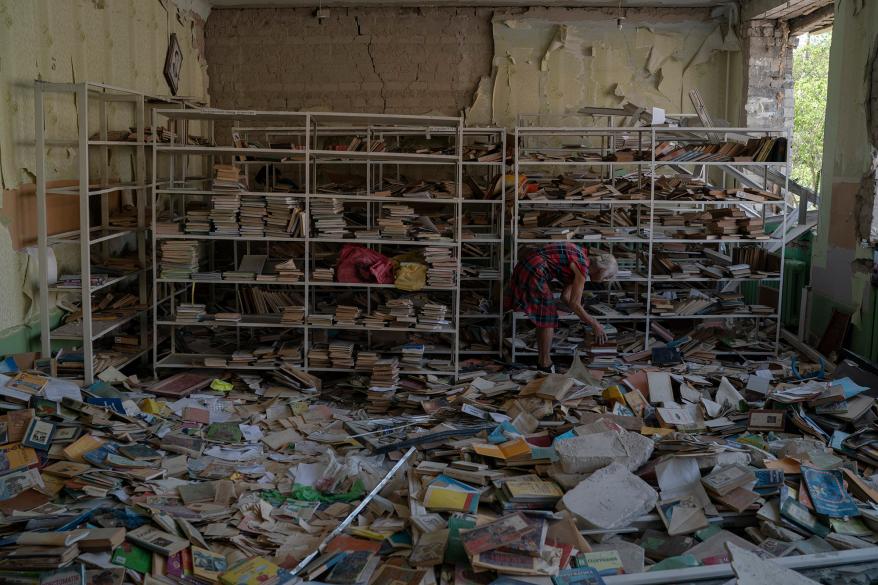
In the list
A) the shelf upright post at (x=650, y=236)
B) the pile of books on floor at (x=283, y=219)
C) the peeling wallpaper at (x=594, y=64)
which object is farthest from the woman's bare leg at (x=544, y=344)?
→ the peeling wallpaper at (x=594, y=64)

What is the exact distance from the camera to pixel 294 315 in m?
7.39

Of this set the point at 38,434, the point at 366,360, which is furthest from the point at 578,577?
the point at 366,360

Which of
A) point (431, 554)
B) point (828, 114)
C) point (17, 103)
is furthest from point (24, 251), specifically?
point (828, 114)

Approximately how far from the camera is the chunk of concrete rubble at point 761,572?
362 cm

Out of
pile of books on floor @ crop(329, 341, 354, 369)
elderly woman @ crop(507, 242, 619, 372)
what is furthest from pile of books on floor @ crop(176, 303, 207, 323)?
elderly woman @ crop(507, 242, 619, 372)

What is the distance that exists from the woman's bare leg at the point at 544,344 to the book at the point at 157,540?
4.15m

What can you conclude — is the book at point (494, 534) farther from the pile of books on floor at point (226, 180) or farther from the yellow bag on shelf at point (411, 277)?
the pile of books on floor at point (226, 180)

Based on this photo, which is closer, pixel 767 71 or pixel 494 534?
pixel 494 534

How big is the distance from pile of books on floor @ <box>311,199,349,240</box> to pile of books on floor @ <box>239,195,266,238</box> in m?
0.44

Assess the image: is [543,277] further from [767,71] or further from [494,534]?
[767,71]

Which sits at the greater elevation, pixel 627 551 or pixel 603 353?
pixel 603 353

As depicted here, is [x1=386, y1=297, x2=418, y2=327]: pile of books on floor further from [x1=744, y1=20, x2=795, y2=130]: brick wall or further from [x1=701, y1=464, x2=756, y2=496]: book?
[x1=744, y1=20, x2=795, y2=130]: brick wall

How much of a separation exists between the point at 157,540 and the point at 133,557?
166mm

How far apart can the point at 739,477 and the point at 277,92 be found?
26.7 ft
